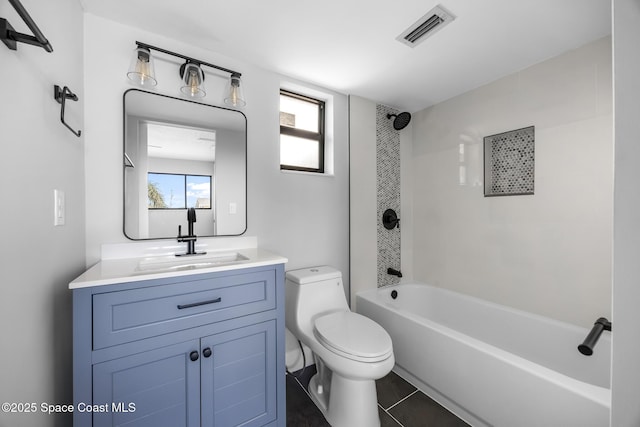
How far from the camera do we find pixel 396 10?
131cm

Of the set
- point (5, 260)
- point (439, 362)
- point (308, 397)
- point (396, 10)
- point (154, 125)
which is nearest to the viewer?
point (5, 260)

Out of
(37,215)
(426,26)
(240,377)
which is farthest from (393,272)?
(37,215)

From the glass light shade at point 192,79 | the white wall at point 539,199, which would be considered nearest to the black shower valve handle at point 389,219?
the white wall at point 539,199

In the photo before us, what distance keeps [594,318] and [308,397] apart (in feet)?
6.30

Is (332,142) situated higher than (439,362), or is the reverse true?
(332,142)

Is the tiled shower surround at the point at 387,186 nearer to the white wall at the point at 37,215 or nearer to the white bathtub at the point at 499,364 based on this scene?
the white bathtub at the point at 499,364

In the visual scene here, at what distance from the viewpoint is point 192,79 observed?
1.52m

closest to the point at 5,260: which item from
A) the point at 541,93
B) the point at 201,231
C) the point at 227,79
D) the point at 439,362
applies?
the point at 201,231

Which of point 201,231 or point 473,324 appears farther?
point 473,324

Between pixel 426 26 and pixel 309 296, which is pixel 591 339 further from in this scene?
pixel 426 26

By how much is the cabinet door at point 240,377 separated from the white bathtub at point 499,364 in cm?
103

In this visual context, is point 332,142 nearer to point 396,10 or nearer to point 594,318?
point 396,10

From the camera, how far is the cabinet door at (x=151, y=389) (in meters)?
0.95

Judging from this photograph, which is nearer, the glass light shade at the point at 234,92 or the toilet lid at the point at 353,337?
the toilet lid at the point at 353,337
